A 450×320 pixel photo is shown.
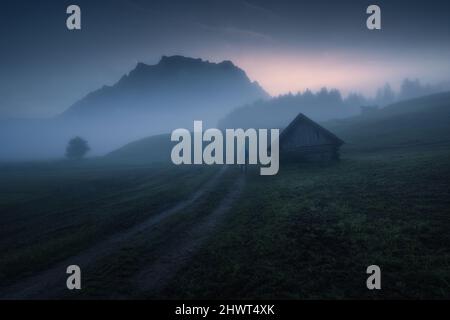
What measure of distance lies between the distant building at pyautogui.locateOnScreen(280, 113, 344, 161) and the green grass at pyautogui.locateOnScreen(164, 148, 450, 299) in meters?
15.1

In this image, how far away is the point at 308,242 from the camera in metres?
→ 9.91

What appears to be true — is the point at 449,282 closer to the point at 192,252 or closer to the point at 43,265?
the point at 192,252

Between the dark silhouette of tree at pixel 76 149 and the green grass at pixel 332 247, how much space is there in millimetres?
103885

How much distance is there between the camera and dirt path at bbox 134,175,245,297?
774 centimetres

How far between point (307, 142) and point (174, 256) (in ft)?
91.3

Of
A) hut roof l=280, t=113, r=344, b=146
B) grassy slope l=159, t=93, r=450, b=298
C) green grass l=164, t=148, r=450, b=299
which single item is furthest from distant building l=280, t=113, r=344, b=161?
green grass l=164, t=148, r=450, b=299

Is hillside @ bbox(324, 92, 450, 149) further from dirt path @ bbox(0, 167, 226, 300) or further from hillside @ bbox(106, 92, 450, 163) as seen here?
dirt path @ bbox(0, 167, 226, 300)

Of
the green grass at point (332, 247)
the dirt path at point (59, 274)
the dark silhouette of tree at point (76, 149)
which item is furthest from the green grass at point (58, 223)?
the dark silhouette of tree at point (76, 149)

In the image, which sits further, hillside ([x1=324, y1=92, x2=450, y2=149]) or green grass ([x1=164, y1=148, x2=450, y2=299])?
hillside ([x1=324, y1=92, x2=450, y2=149])

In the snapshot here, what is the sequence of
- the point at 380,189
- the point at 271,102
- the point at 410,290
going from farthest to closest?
the point at 271,102, the point at 380,189, the point at 410,290

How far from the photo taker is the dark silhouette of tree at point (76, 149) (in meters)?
100

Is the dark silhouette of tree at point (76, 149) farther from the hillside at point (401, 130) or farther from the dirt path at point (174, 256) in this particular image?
the dirt path at point (174, 256)
